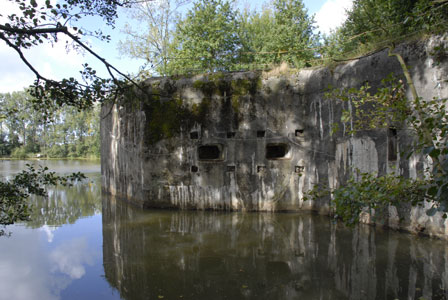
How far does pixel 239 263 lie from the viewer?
5066mm

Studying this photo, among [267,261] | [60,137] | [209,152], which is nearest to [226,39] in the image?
[209,152]

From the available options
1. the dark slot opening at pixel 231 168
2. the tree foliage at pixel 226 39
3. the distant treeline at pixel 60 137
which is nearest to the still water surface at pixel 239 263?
the dark slot opening at pixel 231 168

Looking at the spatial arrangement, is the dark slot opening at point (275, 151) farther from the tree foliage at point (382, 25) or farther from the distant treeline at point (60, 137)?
the distant treeline at point (60, 137)

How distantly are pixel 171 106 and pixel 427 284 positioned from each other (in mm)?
7130

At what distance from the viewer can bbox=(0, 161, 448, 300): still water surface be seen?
164 inches

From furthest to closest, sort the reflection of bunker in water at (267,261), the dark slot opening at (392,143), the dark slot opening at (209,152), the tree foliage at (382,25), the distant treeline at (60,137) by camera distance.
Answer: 1. the distant treeline at (60,137)
2. the dark slot opening at (209,152)
3. the dark slot opening at (392,143)
4. the tree foliage at (382,25)
5. the reflection of bunker in water at (267,261)

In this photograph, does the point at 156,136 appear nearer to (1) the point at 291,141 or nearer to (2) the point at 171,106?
(2) the point at 171,106

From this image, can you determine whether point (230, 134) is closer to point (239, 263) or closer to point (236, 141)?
point (236, 141)

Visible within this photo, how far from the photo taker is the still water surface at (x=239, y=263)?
4.16 meters

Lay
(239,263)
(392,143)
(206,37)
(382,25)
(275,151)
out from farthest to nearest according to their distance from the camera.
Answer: (206,37)
(275,151)
(382,25)
(392,143)
(239,263)

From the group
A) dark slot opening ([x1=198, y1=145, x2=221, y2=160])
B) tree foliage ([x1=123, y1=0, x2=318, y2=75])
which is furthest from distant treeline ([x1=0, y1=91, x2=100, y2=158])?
dark slot opening ([x1=198, y1=145, x2=221, y2=160])

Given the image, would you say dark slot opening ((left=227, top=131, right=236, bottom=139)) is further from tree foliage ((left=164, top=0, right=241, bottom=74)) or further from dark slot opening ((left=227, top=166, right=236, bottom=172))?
tree foliage ((left=164, top=0, right=241, bottom=74))

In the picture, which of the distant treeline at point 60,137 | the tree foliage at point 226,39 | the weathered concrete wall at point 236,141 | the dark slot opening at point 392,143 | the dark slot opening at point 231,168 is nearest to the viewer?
the dark slot opening at point 392,143

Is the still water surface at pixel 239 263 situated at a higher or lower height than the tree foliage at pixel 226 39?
lower
